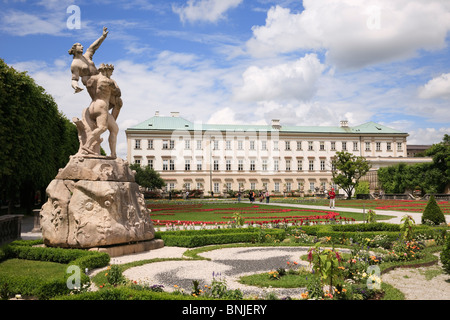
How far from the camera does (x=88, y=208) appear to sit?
9156 millimetres

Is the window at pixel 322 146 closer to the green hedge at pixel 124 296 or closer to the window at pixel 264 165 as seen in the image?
the window at pixel 264 165

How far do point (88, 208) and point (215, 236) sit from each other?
4509mm

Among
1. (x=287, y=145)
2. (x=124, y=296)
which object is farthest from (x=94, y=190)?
(x=287, y=145)

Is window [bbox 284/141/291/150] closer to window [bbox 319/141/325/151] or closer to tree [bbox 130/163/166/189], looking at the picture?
window [bbox 319/141/325/151]

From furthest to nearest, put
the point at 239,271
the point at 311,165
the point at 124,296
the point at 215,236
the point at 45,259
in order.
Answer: the point at 311,165 → the point at 215,236 → the point at 45,259 → the point at 239,271 → the point at 124,296

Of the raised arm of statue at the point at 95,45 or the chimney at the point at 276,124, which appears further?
the chimney at the point at 276,124

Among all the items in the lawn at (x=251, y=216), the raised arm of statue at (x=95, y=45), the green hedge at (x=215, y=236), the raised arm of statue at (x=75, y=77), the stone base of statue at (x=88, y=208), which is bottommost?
the lawn at (x=251, y=216)

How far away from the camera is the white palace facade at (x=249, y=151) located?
58875mm

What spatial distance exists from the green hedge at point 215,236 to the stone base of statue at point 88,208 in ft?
6.39

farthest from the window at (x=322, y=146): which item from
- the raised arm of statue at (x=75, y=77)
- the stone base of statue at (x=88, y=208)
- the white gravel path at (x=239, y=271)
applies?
the raised arm of statue at (x=75, y=77)

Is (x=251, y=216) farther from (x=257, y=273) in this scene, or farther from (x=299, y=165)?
(x=299, y=165)

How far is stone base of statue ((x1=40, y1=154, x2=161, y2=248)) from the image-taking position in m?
9.11

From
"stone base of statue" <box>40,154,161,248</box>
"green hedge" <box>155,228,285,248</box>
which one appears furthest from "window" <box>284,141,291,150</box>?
"stone base of statue" <box>40,154,161,248</box>
